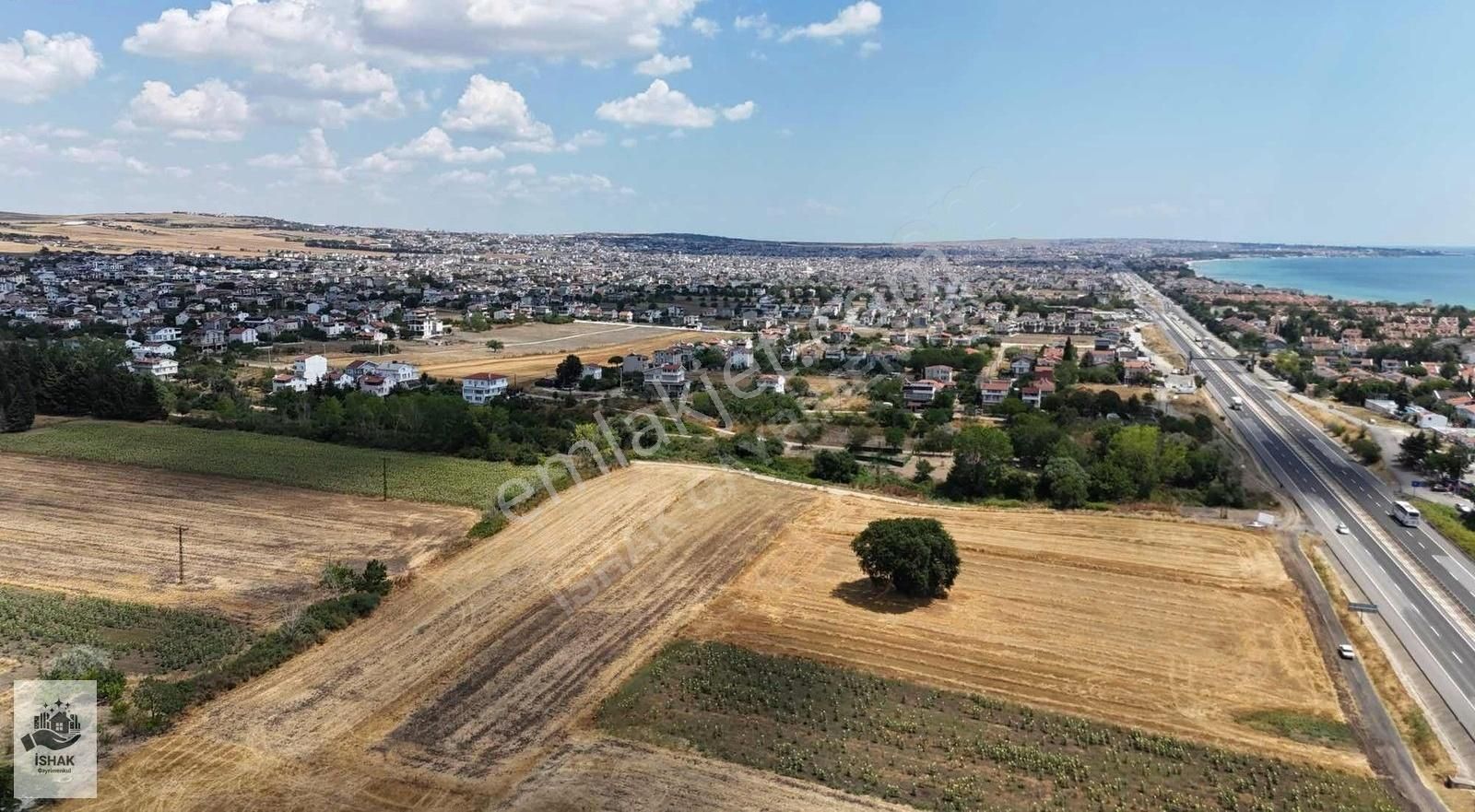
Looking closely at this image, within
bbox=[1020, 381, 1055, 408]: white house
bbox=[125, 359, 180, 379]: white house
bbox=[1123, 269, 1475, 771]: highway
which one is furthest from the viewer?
bbox=[125, 359, 180, 379]: white house

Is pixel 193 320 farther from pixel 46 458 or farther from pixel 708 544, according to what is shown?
pixel 708 544

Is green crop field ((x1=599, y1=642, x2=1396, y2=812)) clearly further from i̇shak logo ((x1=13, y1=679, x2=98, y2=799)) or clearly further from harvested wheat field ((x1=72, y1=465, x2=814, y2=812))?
i̇shak logo ((x1=13, y1=679, x2=98, y2=799))

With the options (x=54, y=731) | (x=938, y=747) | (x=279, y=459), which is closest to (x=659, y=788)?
(x=938, y=747)

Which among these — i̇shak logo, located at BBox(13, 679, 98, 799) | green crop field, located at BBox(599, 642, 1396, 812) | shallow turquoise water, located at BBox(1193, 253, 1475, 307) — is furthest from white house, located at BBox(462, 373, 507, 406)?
shallow turquoise water, located at BBox(1193, 253, 1475, 307)

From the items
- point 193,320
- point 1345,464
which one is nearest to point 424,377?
point 193,320

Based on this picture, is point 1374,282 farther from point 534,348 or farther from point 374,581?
point 374,581

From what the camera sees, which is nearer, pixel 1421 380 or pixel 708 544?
pixel 708 544

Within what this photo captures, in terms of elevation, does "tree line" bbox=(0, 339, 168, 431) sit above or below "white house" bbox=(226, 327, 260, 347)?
below
